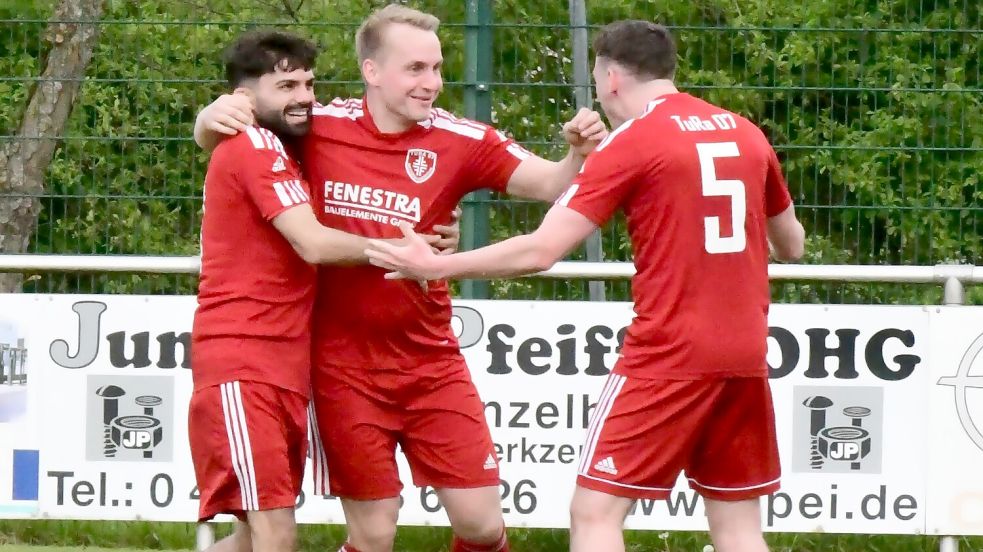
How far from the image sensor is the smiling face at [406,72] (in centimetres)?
521

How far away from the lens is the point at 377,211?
17.1 ft

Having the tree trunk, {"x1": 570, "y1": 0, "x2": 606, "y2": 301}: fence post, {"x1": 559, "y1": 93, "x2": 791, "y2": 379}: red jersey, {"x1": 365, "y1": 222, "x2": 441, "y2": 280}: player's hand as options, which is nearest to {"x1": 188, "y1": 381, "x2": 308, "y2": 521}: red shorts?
{"x1": 365, "y1": 222, "x2": 441, "y2": 280}: player's hand

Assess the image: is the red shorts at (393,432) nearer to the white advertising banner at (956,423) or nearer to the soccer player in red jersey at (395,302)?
the soccer player in red jersey at (395,302)

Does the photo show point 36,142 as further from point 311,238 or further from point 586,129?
point 586,129

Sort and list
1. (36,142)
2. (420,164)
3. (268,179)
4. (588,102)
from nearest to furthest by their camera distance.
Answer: (268,179) < (420,164) < (588,102) < (36,142)

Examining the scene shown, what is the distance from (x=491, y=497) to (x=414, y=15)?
1732 mm

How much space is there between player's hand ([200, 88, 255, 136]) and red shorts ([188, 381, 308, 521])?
0.84 m

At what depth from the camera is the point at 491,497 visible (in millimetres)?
5445

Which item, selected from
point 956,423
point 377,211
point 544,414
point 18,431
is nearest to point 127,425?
point 18,431

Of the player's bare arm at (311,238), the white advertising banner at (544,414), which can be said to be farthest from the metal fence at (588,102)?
the player's bare arm at (311,238)

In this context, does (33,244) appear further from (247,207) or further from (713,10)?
(713,10)

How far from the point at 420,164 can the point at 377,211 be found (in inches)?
9.3

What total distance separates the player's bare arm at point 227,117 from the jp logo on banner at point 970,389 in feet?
11.3

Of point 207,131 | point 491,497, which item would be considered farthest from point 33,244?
point 491,497
